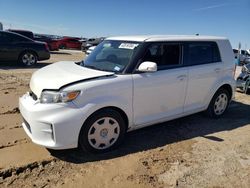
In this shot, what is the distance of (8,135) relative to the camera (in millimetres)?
4648

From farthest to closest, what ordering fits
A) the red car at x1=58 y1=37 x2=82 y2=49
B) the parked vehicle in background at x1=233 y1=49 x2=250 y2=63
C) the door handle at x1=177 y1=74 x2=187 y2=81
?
the red car at x1=58 y1=37 x2=82 y2=49, the parked vehicle in background at x1=233 y1=49 x2=250 y2=63, the door handle at x1=177 y1=74 x2=187 y2=81

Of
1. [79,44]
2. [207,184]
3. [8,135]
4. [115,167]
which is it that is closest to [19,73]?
[8,135]

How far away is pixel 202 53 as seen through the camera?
5.51m

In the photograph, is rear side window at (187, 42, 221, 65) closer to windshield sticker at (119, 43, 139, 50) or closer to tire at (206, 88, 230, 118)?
tire at (206, 88, 230, 118)

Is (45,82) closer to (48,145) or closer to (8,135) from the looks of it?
(48,145)

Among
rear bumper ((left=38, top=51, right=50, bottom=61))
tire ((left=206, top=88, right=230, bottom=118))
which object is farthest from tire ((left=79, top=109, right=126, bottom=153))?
rear bumper ((left=38, top=51, right=50, bottom=61))

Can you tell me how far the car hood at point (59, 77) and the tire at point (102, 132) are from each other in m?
0.56

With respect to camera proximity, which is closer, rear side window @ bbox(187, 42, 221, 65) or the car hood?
the car hood

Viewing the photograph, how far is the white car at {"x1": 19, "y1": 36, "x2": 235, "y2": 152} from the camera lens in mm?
3732

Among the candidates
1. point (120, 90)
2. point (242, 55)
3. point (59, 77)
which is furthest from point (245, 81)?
point (242, 55)

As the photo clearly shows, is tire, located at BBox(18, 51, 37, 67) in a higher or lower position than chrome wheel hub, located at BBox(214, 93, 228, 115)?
higher

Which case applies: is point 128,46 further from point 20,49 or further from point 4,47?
point 20,49

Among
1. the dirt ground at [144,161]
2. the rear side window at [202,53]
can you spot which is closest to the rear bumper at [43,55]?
the dirt ground at [144,161]

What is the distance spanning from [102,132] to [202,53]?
2676mm
